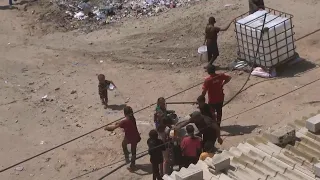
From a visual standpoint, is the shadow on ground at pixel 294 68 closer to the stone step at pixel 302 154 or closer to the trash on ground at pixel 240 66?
the trash on ground at pixel 240 66

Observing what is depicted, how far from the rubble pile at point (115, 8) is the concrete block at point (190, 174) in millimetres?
11647

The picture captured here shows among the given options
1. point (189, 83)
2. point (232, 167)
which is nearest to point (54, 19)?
point (189, 83)

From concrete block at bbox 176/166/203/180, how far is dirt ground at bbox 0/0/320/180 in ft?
12.8

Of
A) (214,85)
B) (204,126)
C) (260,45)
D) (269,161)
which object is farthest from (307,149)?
(260,45)

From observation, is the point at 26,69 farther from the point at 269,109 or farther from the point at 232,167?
the point at 232,167

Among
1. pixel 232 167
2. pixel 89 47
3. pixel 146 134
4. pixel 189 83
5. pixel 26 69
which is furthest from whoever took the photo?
pixel 89 47

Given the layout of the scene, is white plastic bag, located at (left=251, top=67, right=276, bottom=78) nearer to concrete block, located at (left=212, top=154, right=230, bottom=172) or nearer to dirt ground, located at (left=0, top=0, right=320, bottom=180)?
dirt ground, located at (left=0, top=0, right=320, bottom=180)

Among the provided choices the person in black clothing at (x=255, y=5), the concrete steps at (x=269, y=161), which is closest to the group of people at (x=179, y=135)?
the concrete steps at (x=269, y=161)

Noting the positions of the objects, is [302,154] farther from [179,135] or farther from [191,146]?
[179,135]

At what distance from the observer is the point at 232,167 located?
25.6 ft

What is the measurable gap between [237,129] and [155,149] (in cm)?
290

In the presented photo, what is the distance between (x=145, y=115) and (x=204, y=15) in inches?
220

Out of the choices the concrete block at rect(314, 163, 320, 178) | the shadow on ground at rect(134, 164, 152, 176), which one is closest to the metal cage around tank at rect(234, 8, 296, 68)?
the shadow on ground at rect(134, 164, 152, 176)

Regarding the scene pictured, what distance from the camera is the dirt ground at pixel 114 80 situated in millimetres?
12031
